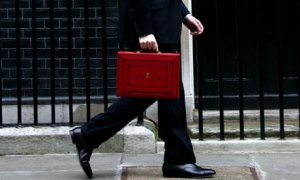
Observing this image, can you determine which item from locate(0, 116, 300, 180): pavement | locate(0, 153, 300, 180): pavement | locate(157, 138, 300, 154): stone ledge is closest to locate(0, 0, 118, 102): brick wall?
locate(0, 116, 300, 180): pavement

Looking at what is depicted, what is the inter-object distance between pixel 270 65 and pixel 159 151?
2069 mm

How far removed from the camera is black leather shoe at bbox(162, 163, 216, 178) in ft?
18.0

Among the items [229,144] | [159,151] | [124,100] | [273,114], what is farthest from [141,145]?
[273,114]

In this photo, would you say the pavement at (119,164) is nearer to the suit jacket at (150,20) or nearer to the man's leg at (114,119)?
the man's leg at (114,119)

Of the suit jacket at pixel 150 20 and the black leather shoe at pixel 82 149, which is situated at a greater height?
the suit jacket at pixel 150 20

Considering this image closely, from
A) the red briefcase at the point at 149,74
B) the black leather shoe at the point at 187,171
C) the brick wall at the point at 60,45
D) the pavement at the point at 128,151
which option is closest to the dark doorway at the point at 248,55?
the brick wall at the point at 60,45

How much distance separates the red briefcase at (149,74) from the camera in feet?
16.9

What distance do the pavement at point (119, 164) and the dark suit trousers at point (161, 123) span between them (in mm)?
304

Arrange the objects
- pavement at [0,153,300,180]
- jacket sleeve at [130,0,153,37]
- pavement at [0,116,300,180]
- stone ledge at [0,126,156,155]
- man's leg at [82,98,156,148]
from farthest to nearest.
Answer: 1. stone ledge at [0,126,156,155]
2. pavement at [0,116,300,180]
3. pavement at [0,153,300,180]
4. man's leg at [82,98,156,148]
5. jacket sleeve at [130,0,153,37]

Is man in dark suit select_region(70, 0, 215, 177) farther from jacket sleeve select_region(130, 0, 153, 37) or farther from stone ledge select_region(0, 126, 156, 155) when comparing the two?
stone ledge select_region(0, 126, 156, 155)

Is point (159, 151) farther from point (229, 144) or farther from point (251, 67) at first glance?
point (251, 67)

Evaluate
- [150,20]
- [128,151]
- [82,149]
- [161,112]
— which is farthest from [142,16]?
[128,151]

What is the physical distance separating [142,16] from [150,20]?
0.24ft

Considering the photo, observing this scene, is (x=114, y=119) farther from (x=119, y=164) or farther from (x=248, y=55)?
(x=248, y=55)
